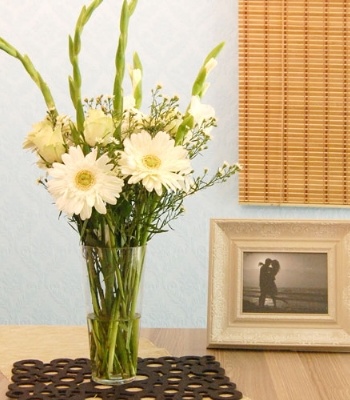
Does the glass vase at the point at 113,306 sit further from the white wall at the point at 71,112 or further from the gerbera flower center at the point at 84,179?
the white wall at the point at 71,112

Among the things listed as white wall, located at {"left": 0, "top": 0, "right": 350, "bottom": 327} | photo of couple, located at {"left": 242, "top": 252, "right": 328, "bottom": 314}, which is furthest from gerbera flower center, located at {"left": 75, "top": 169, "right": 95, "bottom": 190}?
white wall, located at {"left": 0, "top": 0, "right": 350, "bottom": 327}

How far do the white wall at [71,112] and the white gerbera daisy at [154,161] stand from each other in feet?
6.57

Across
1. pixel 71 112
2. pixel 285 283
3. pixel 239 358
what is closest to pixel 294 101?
pixel 71 112

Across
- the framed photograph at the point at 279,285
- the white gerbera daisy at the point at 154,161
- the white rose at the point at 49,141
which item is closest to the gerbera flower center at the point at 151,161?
the white gerbera daisy at the point at 154,161

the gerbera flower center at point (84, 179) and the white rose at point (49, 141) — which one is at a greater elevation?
the white rose at point (49, 141)

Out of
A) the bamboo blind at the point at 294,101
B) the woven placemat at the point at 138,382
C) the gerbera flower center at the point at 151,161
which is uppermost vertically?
the bamboo blind at the point at 294,101

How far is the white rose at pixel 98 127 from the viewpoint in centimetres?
129

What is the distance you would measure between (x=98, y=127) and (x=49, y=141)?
91 millimetres

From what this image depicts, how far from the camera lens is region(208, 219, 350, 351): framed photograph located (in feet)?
5.25

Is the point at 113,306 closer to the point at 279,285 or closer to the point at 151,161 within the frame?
the point at 151,161

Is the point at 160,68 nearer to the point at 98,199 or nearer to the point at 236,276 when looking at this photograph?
the point at 236,276

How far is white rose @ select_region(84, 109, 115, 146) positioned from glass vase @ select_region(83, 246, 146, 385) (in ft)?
0.62

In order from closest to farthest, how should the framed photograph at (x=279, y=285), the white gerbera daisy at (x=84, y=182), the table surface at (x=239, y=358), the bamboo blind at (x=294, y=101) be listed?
the white gerbera daisy at (x=84, y=182) < the table surface at (x=239, y=358) < the framed photograph at (x=279, y=285) < the bamboo blind at (x=294, y=101)

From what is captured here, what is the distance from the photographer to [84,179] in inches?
50.0
